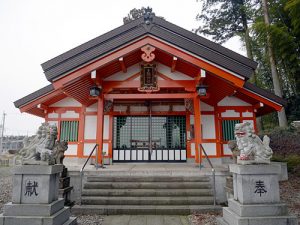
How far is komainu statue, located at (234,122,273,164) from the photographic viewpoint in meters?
4.06

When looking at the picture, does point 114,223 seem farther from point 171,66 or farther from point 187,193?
point 171,66

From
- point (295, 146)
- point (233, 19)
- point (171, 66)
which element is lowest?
point (295, 146)

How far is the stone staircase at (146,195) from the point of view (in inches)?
211

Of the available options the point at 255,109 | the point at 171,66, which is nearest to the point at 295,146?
the point at 255,109

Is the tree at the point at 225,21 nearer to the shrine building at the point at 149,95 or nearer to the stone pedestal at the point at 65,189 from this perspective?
the shrine building at the point at 149,95

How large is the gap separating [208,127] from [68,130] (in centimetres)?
649

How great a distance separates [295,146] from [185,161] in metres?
6.09

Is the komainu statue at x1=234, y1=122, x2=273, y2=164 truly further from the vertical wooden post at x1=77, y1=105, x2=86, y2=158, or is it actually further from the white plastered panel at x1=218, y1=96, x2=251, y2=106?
the vertical wooden post at x1=77, y1=105, x2=86, y2=158

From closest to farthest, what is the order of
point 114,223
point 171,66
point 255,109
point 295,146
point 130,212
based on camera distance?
point 114,223, point 130,212, point 171,66, point 255,109, point 295,146

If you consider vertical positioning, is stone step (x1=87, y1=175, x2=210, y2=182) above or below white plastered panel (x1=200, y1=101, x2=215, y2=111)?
below

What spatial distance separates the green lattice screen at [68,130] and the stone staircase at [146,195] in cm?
396

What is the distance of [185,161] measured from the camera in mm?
9477

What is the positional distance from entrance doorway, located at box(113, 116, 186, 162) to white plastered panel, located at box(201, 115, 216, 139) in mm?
895

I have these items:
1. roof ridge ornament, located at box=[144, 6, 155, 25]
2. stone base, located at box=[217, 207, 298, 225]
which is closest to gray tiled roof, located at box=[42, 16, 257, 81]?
roof ridge ornament, located at box=[144, 6, 155, 25]
